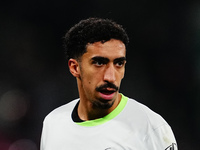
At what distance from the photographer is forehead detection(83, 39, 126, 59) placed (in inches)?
60.4

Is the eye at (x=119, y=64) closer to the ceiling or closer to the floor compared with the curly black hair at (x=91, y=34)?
closer to the floor

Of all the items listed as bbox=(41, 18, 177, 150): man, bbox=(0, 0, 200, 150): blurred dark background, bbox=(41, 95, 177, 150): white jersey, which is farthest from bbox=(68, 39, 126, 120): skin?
bbox=(0, 0, 200, 150): blurred dark background

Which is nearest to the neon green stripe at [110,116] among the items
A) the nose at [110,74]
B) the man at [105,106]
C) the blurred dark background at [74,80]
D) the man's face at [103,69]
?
the man at [105,106]

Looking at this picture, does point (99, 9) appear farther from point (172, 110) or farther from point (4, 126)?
point (4, 126)

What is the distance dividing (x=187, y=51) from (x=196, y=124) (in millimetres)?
980

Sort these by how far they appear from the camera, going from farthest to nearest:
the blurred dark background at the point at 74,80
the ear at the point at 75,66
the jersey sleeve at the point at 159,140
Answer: the blurred dark background at the point at 74,80 → the ear at the point at 75,66 → the jersey sleeve at the point at 159,140

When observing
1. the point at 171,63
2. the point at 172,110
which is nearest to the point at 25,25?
the point at 171,63

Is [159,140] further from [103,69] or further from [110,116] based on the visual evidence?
[103,69]

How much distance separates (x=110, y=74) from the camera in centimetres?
154

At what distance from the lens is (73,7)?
416cm

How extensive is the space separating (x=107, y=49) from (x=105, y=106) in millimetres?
344

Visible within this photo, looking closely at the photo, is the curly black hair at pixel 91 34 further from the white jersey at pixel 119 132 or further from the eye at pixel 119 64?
the white jersey at pixel 119 132

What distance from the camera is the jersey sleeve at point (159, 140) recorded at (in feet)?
5.00

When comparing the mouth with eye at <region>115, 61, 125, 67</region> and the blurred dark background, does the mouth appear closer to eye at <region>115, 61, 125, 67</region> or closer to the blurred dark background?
eye at <region>115, 61, 125, 67</region>
